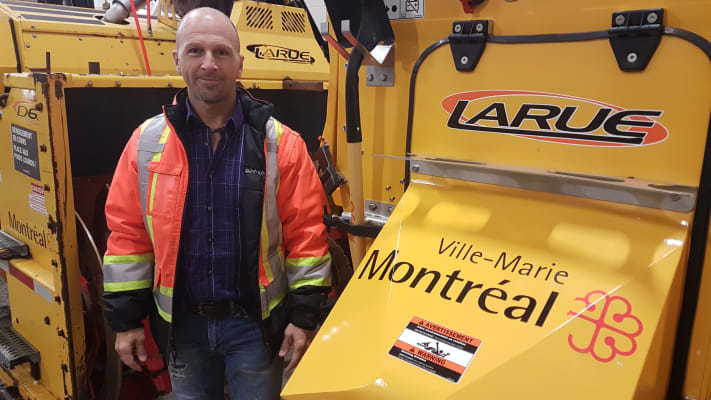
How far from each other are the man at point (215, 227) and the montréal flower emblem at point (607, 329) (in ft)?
2.90

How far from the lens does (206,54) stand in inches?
64.9

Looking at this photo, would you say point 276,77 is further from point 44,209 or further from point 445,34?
point 445,34

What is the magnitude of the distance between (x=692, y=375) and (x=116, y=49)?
353 cm

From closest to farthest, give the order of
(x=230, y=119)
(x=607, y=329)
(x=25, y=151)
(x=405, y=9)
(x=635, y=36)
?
1. (x=607, y=329)
2. (x=635, y=36)
3. (x=405, y=9)
4. (x=230, y=119)
5. (x=25, y=151)

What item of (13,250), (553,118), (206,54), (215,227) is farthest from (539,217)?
(13,250)

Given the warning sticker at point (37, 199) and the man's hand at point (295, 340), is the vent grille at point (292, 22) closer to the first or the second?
the warning sticker at point (37, 199)

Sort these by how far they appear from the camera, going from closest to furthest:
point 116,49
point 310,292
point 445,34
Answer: point 445,34
point 310,292
point 116,49

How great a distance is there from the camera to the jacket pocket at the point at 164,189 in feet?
5.44

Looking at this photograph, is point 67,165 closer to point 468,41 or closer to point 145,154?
point 145,154

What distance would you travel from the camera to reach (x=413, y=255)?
4.76ft

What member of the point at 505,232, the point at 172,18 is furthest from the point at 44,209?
the point at 172,18

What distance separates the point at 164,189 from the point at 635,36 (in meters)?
1.36

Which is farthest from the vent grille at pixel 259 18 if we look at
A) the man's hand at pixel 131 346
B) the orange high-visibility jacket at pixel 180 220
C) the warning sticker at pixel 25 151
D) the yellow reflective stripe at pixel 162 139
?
the man's hand at pixel 131 346

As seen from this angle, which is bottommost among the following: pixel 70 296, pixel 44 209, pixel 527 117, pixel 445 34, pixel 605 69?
pixel 70 296
